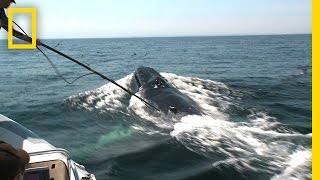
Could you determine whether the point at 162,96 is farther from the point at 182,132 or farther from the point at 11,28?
the point at 11,28

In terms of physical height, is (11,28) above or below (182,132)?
above

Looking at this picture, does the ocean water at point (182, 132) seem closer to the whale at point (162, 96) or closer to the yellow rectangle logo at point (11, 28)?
the whale at point (162, 96)

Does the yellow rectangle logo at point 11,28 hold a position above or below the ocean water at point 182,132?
above

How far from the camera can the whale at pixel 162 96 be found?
15492 millimetres

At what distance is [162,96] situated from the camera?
672 inches

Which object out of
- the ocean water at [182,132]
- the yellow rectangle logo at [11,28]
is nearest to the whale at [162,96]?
the ocean water at [182,132]

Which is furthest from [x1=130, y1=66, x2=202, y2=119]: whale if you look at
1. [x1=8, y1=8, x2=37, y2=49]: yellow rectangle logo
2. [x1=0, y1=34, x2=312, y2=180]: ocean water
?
[x1=8, y1=8, x2=37, y2=49]: yellow rectangle logo

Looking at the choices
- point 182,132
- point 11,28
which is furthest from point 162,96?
point 11,28

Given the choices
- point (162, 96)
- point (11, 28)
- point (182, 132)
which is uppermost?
point (11, 28)

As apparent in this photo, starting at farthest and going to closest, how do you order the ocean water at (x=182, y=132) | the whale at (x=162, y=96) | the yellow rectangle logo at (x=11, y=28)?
the whale at (x=162, y=96) → the ocean water at (x=182, y=132) → the yellow rectangle logo at (x=11, y=28)

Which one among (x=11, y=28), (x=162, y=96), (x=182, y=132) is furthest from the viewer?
(x=162, y=96)

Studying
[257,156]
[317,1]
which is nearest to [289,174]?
[257,156]

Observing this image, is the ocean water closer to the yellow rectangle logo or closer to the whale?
the whale

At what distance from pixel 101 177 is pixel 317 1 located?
292 inches
